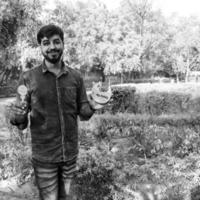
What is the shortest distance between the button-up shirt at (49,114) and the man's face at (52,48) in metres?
0.09

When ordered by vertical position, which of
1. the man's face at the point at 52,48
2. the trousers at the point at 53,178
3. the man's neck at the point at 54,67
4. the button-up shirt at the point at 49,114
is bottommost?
the trousers at the point at 53,178

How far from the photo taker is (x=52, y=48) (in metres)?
1.79

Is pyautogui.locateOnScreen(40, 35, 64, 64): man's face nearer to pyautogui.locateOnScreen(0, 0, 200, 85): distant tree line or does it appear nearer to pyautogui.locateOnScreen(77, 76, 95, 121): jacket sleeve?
pyautogui.locateOnScreen(77, 76, 95, 121): jacket sleeve

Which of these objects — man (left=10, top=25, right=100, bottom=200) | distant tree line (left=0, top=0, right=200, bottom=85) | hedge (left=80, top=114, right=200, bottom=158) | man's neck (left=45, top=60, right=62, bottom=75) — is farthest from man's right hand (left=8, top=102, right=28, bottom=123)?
distant tree line (left=0, top=0, right=200, bottom=85)

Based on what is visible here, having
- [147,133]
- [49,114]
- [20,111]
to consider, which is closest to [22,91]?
[20,111]

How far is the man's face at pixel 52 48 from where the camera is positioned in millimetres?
1798

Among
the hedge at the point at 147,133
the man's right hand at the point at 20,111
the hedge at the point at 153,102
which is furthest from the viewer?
the hedge at the point at 153,102

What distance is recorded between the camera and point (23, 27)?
569 inches

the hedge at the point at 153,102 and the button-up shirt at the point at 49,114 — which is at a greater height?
the button-up shirt at the point at 49,114

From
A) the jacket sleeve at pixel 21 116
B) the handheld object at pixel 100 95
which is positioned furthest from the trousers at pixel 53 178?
the handheld object at pixel 100 95

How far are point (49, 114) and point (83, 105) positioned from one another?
0.93 ft

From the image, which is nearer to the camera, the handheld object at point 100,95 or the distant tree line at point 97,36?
the handheld object at point 100,95

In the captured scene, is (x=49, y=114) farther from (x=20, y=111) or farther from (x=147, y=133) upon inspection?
(x=147, y=133)

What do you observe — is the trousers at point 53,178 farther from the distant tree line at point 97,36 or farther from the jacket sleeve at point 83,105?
the distant tree line at point 97,36
